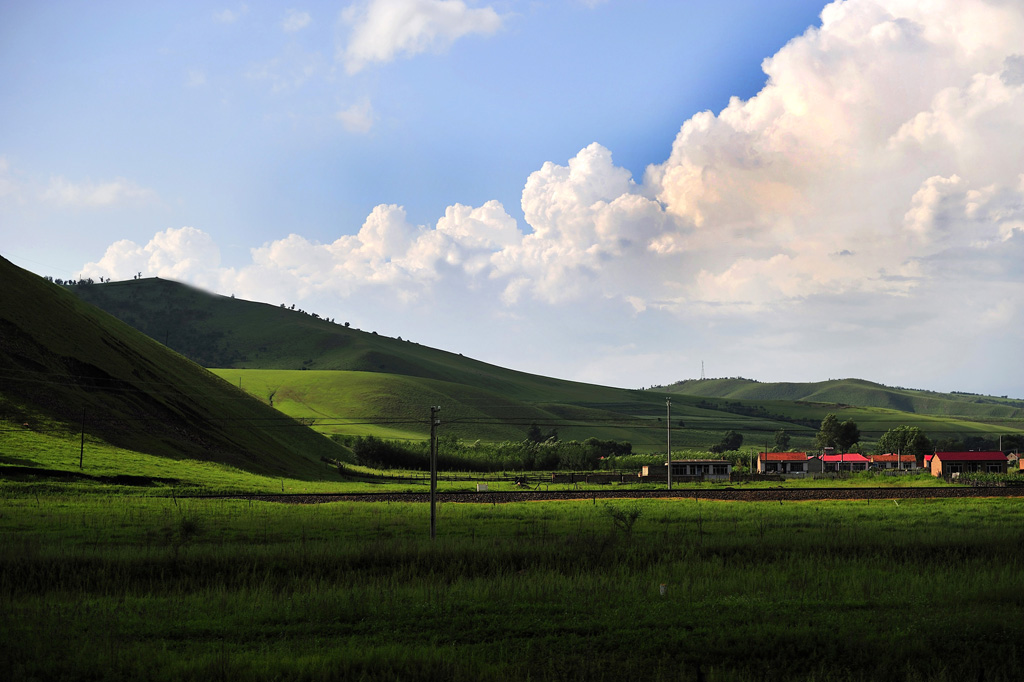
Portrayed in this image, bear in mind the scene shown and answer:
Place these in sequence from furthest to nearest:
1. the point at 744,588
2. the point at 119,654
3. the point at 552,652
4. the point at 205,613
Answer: the point at 744,588 < the point at 205,613 < the point at 552,652 < the point at 119,654

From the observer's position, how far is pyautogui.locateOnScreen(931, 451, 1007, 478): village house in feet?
428

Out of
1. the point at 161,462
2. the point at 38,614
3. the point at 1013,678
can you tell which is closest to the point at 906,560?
the point at 1013,678

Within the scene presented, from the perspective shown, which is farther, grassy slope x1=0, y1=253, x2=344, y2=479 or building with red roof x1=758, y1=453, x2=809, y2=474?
building with red roof x1=758, y1=453, x2=809, y2=474

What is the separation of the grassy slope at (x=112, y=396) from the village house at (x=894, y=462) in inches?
5328

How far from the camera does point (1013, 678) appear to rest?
16.5 m

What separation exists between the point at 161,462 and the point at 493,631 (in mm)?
65208

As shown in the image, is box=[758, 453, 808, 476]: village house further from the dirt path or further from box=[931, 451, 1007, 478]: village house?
the dirt path

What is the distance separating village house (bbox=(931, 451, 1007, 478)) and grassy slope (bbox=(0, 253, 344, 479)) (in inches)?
4031

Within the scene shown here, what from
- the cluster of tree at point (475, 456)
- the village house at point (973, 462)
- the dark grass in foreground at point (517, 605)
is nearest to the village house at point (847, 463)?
the village house at point (973, 462)

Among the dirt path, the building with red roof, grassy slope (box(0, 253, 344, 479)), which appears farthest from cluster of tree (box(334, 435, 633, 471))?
the dirt path

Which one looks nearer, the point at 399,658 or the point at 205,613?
the point at 399,658

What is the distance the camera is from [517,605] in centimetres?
2033

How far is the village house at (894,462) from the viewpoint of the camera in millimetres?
184500

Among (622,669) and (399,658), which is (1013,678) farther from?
Result: (399,658)
